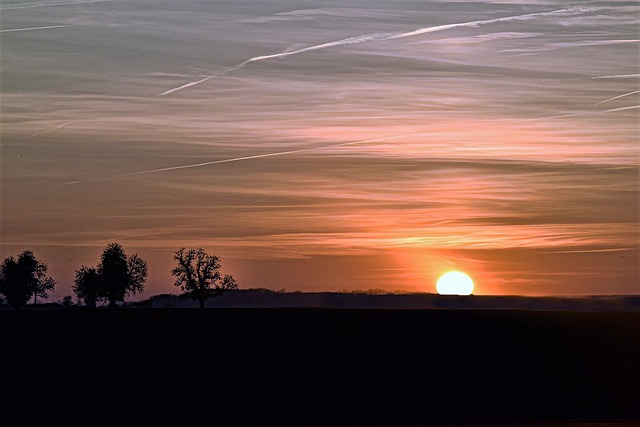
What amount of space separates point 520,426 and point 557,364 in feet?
56.9

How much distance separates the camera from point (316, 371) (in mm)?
49875

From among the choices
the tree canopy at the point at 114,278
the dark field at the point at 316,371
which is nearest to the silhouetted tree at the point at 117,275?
the tree canopy at the point at 114,278

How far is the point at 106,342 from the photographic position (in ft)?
198

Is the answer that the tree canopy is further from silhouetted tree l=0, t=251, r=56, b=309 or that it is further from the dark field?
the dark field

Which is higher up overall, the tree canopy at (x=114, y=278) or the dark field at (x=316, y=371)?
the tree canopy at (x=114, y=278)

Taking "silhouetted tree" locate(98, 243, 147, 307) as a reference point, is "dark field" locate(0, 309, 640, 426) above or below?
below

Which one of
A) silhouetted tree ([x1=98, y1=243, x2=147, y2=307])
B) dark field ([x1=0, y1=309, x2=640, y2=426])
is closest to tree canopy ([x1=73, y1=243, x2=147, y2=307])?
silhouetted tree ([x1=98, y1=243, x2=147, y2=307])

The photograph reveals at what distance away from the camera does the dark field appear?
40.5 m

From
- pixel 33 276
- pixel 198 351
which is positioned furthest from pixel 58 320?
pixel 33 276

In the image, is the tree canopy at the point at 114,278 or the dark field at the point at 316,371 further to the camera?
the tree canopy at the point at 114,278

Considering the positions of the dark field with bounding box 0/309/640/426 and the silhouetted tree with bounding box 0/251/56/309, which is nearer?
the dark field with bounding box 0/309/640/426

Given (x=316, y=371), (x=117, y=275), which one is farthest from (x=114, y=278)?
(x=316, y=371)

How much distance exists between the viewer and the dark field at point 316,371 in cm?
4047

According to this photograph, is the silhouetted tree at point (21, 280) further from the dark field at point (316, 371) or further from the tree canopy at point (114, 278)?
the dark field at point (316, 371)
